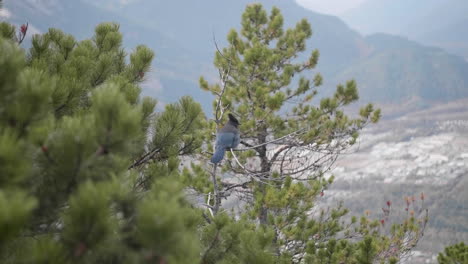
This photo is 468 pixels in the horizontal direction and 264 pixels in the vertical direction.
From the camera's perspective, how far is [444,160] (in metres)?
105

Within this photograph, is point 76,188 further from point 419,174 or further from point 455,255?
point 419,174

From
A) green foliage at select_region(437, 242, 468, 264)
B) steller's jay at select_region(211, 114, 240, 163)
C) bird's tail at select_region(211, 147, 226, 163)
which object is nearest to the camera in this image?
bird's tail at select_region(211, 147, 226, 163)

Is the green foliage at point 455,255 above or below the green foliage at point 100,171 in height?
below

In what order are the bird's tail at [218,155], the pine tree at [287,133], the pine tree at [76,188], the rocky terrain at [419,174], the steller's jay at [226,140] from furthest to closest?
the rocky terrain at [419,174], the pine tree at [287,133], the steller's jay at [226,140], the bird's tail at [218,155], the pine tree at [76,188]

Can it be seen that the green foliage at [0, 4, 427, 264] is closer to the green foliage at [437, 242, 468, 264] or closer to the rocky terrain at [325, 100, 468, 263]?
the green foliage at [437, 242, 468, 264]

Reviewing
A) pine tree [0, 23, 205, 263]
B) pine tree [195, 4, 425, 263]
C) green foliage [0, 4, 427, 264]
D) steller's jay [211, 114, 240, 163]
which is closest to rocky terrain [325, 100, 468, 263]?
pine tree [195, 4, 425, 263]

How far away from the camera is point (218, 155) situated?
3662 millimetres

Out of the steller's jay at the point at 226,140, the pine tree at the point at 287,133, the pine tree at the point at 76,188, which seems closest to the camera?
the pine tree at the point at 76,188

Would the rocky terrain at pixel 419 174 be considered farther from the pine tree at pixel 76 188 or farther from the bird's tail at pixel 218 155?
the pine tree at pixel 76 188

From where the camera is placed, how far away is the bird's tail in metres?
3.62

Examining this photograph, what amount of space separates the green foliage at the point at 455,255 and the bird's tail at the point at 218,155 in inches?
136

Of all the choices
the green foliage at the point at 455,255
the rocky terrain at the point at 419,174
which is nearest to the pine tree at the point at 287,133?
the green foliage at the point at 455,255

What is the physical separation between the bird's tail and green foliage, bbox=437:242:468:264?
346 centimetres

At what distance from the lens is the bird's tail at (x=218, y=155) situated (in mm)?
3619
